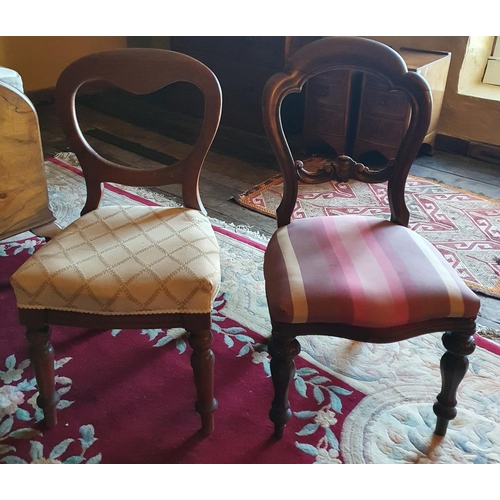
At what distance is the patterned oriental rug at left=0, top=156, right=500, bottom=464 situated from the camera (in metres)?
1.34

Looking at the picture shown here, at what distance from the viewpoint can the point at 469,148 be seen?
3.18 metres

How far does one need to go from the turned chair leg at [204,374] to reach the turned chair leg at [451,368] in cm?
57

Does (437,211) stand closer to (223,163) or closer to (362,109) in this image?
(362,109)

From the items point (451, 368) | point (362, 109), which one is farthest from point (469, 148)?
point (451, 368)

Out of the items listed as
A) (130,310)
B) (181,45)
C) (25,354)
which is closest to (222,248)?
(25,354)

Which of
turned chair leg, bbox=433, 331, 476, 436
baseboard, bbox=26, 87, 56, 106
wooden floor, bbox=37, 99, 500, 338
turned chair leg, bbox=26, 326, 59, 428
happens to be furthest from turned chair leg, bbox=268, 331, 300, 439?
baseboard, bbox=26, 87, 56, 106

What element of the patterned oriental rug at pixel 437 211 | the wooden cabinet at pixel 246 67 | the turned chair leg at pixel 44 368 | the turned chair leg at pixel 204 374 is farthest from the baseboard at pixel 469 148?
the turned chair leg at pixel 44 368

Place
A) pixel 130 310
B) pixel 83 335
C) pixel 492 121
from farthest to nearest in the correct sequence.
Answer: pixel 492 121, pixel 83 335, pixel 130 310

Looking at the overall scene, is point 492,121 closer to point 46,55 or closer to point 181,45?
point 181,45

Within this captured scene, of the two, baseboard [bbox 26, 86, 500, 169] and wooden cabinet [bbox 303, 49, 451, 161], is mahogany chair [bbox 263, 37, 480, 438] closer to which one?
wooden cabinet [bbox 303, 49, 451, 161]

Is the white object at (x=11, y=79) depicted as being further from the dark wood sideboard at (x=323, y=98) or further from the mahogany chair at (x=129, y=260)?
the dark wood sideboard at (x=323, y=98)

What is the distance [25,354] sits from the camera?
1.65 m

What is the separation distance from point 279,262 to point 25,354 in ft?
2.98

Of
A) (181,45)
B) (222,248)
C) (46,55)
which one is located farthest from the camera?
(46,55)
